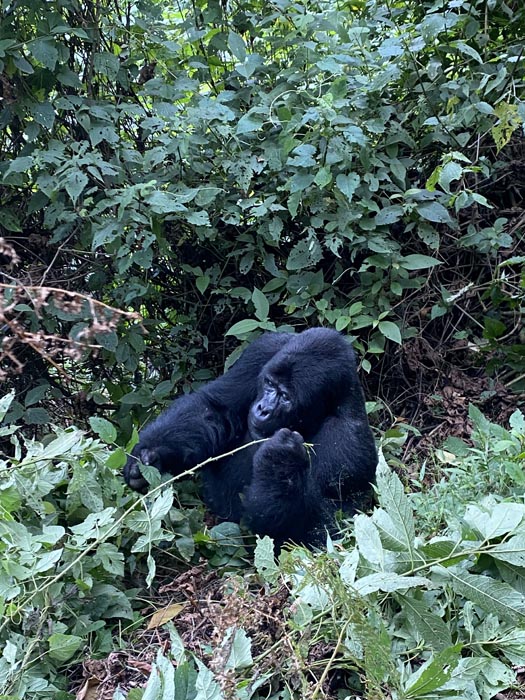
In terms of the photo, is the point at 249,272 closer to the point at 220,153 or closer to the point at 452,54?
the point at 220,153

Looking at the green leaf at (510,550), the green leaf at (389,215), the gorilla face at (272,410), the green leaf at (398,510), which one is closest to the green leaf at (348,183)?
the green leaf at (389,215)

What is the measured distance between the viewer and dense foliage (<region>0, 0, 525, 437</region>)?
12.9 feet

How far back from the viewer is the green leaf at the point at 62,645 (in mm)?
2475

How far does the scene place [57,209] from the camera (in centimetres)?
402

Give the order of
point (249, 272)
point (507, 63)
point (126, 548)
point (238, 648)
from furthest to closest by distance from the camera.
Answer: point (249, 272) → point (507, 63) → point (126, 548) → point (238, 648)

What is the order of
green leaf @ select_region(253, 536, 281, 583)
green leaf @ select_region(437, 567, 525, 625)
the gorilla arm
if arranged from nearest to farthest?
green leaf @ select_region(437, 567, 525, 625) < green leaf @ select_region(253, 536, 281, 583) < the gorilla arm

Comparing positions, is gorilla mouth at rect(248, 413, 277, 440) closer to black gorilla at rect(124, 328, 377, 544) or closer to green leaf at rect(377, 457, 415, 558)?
black gorilla at rect(124, 328, 377, 544)

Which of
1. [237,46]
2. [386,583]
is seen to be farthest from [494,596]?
[237,46]

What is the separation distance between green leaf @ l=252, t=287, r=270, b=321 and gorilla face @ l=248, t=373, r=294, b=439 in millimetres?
676

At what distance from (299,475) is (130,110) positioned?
2.10 meters

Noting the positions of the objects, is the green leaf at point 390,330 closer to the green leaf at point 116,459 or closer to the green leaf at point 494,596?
the green leaf at point 116,459

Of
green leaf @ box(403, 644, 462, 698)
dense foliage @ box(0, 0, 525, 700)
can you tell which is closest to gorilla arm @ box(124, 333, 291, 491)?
dense foliage @ box(0, 0, 525, 700)

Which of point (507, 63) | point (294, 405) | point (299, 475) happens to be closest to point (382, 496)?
point (299, 475)

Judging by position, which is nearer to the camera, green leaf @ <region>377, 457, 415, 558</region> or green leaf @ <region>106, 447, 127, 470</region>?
green leaf @ <region>377, 457, 415, 558</region>
